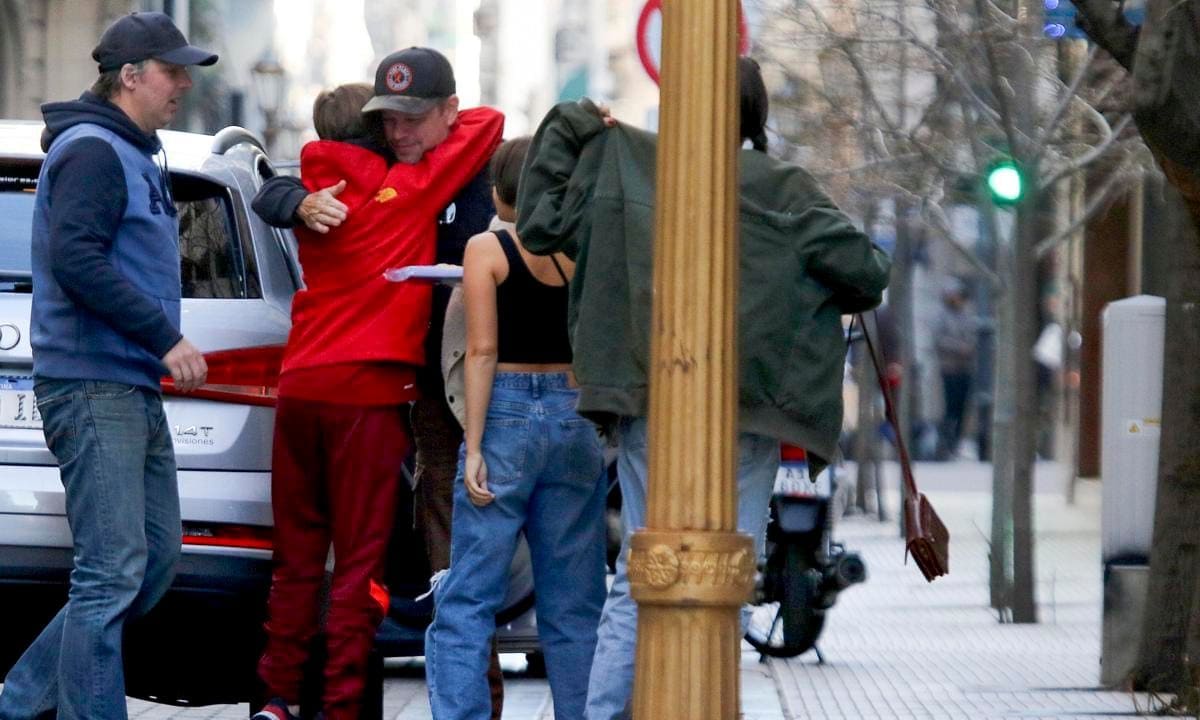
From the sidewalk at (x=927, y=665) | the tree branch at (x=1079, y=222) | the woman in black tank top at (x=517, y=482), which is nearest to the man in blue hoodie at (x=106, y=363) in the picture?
the woman in black tank top at (x=517, y=482)

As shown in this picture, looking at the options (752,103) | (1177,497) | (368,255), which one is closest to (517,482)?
(368,255)

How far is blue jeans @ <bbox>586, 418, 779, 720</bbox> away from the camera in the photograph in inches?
226

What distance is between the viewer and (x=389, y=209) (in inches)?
269

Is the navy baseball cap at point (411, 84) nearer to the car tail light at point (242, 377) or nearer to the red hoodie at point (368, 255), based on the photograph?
the red hoodie at point (368, 255)

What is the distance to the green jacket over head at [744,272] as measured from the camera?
568 centimetres

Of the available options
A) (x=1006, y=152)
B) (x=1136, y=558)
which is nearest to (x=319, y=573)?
(x=1136, y=558)

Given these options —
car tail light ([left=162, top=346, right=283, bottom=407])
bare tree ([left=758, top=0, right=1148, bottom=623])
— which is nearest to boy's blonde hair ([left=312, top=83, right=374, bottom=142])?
car tail light ([left=162, top=346, right=283, bottom=407])

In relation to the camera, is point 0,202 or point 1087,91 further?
point 1087,91

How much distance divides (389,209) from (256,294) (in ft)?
1.98

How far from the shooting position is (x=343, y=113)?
6965 millimetres

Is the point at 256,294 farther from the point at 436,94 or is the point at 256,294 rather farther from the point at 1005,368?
the point at 1005,368

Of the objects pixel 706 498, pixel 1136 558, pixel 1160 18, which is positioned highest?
pixel 1160 18

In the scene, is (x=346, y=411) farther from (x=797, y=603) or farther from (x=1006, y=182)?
(x=1006, y=182)

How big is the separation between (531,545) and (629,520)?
735 mm
